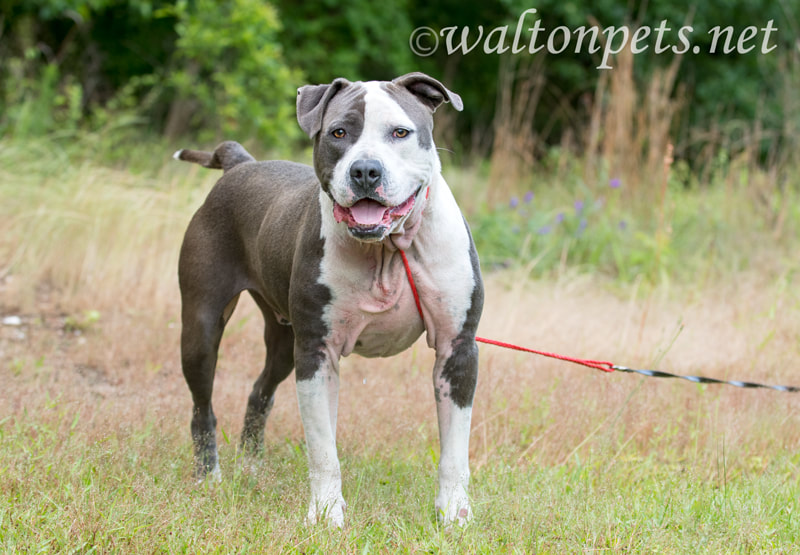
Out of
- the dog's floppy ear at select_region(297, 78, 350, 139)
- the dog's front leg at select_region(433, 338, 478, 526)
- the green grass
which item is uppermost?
the dog's floppy ear at select_region(297, 78, 350, 139)

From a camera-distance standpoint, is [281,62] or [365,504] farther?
[281,62]

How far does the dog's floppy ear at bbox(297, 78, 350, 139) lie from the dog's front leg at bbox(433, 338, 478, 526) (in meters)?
1.01

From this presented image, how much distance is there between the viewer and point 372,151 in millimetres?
3094

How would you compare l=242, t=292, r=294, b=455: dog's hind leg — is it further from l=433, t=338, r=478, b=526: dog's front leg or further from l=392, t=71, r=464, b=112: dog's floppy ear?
l=392, t=71, r=464, b=112: dog's floppy ear

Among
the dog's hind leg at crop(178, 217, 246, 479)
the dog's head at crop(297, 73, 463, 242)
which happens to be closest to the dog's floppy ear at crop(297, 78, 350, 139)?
the dog's head at crop(297, 73, 463, 242)

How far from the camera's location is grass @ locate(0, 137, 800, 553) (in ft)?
11.0

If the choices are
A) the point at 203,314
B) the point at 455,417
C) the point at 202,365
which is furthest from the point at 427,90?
the point at 202,365

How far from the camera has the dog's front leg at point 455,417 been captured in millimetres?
3500

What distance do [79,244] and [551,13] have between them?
11.8m

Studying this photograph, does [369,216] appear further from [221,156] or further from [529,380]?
[529,380]

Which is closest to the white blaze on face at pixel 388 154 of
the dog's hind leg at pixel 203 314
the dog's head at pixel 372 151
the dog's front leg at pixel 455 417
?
the dog's head at pixel 372 151

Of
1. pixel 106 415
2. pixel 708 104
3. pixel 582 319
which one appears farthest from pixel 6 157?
pixel 708 104

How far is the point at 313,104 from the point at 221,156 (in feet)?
4.80

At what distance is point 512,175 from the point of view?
31.9 feet
